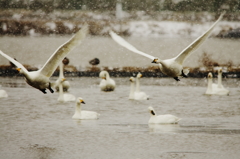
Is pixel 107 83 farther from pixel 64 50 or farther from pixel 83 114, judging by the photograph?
pixel 64 50

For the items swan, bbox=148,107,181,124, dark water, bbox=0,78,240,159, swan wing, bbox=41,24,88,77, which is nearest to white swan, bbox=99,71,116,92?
dark water, bbox=0,78,240,159

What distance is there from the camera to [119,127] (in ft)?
62.8

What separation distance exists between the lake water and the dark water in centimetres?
949

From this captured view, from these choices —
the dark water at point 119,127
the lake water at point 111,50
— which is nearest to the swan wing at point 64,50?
the dark water at point 119,127

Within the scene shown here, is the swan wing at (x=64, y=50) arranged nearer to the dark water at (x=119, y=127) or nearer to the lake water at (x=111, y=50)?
the dark water at (x=119, y=127)

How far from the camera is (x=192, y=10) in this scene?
48.0 metres

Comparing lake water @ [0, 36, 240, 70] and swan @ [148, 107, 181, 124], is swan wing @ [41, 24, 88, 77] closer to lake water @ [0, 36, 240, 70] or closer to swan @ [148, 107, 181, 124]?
swan @ [148, 107, 181, 124]

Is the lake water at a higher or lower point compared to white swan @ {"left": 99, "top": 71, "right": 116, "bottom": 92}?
higher

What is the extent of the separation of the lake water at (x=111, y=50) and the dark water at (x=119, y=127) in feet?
31.1

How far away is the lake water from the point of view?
39.7 metres

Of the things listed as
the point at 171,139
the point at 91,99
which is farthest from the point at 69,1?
the point at 171,139

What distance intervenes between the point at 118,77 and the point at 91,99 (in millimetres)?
9821

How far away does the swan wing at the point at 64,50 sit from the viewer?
47.1 feet

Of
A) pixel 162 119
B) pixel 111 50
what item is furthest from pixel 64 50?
pixel 111 50
